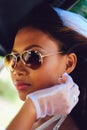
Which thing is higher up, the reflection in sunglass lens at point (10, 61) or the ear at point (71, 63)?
the reflection in sunglass lens at point (10, 61)

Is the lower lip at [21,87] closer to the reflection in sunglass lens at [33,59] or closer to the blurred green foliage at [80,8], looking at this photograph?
the reflection in sunglass lens at [33,59]

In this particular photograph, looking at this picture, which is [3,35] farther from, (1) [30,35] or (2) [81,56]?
(2) [81,56]

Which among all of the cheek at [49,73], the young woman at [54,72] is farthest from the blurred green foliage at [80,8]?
the cheek at [49,73]

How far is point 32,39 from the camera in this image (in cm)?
93

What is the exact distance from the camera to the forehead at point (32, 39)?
36.2 inches

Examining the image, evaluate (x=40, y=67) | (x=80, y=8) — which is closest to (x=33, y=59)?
(x=40, y=67)

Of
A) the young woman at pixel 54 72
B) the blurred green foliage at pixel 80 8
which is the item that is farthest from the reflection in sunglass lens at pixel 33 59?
the blurred green foliage at pixel 80 8

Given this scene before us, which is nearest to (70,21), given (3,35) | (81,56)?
(81,56)

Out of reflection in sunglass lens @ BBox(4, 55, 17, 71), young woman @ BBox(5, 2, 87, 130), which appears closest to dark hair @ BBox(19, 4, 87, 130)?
young woman @ BBox(5, 2, 87, 130)

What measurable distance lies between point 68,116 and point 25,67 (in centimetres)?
15

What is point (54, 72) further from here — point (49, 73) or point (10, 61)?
point (10, 61)

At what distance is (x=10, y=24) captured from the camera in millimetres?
1014

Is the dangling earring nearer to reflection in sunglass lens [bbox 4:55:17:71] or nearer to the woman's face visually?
the woman's face

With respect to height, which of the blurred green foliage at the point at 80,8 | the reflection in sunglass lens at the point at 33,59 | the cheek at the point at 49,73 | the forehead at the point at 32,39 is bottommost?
the cheek at the point at 49,73
